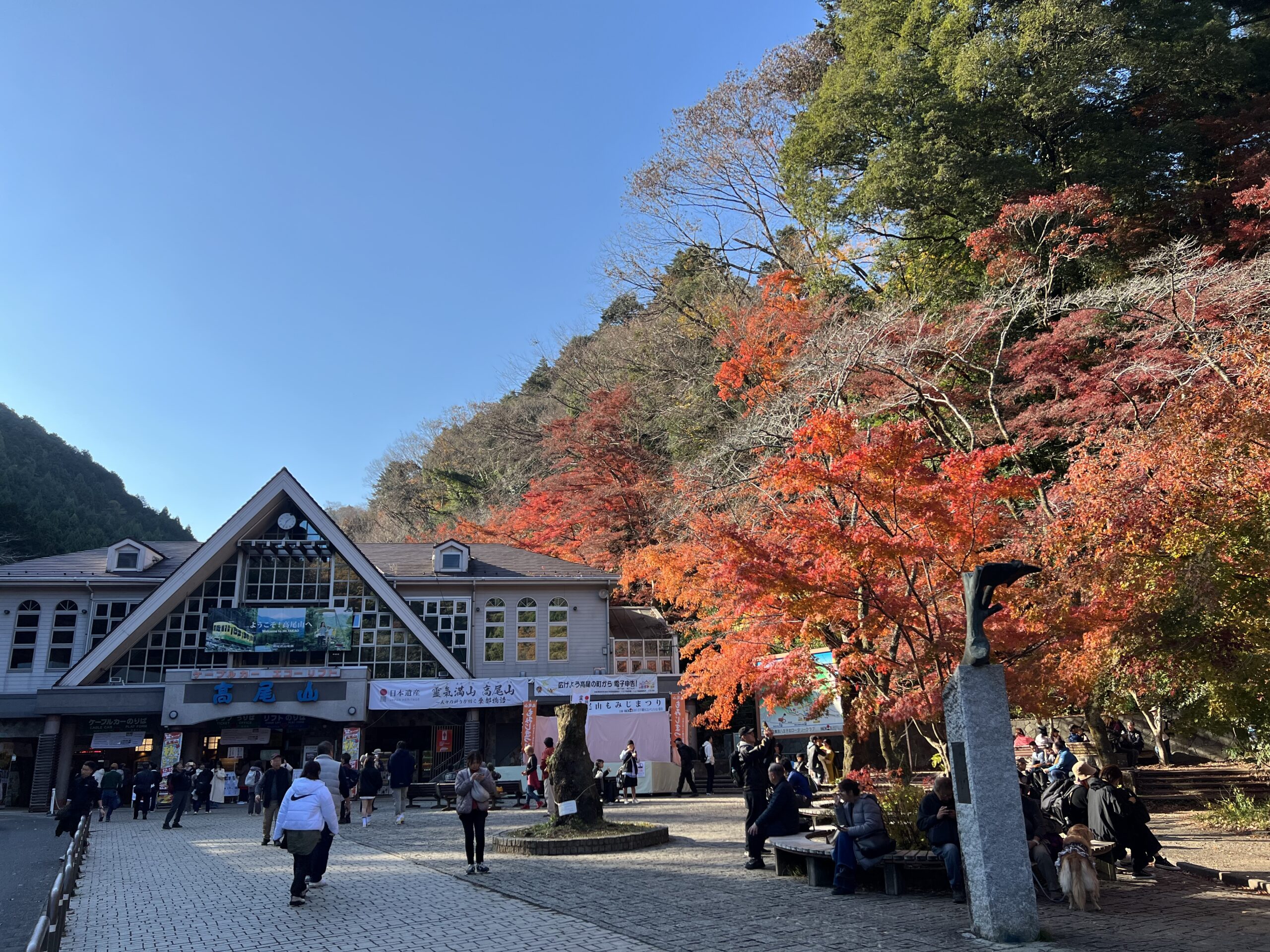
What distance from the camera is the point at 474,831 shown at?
10.7 meters

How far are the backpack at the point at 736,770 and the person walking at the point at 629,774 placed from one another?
264 centimetres

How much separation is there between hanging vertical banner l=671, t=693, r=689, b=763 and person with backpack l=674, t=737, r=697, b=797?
32 cm

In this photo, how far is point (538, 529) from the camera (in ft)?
122

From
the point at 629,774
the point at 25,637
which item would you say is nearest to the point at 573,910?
Result: the point at 629,774

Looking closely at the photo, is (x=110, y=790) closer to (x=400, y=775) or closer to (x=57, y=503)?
(x=400, y=775)

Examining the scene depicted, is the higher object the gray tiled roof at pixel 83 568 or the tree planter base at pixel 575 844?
the gray tiled roof at pixel 83 568

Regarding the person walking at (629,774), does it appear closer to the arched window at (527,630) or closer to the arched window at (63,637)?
the arched window at (527,630)

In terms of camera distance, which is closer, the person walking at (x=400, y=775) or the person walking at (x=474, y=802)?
the person walking at (x=474, y=802)

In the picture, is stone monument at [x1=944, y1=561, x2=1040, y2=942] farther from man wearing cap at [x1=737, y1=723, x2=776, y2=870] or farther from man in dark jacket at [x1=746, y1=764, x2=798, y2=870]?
man wearing cap at [x1=737, y1=723, x2=776, y2=870]

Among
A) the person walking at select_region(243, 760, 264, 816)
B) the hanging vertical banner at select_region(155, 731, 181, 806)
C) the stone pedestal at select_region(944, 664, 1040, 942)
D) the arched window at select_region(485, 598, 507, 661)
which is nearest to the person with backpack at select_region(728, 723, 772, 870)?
the stone pedestal at select_region(944, 664, 1040, 942)

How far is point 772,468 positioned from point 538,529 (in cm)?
2208

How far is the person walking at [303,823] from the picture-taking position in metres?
8.77

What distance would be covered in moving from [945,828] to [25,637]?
27.5m

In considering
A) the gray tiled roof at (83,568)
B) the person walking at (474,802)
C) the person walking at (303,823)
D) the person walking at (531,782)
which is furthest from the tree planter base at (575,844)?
the gray tiled roof at (83,568)
